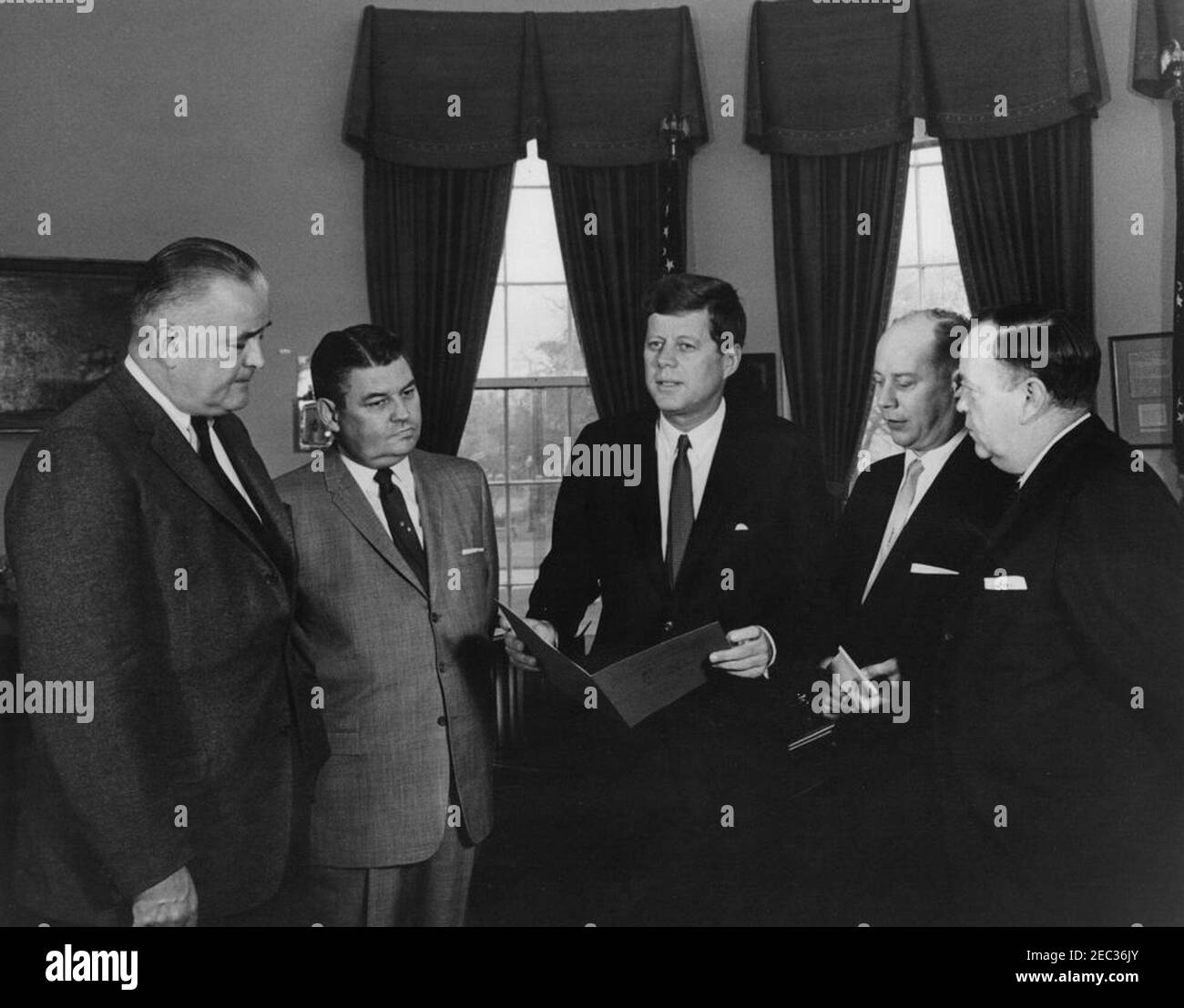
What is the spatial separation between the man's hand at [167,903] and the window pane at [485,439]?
127cm

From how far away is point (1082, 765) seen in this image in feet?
6.91

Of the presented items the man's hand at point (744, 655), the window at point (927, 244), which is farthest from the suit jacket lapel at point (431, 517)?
the window at point (927, 244)

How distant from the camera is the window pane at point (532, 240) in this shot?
2939mm

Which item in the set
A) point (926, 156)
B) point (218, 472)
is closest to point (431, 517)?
point (218, 472)

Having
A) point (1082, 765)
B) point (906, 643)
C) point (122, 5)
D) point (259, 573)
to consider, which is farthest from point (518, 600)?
point (122, 5)

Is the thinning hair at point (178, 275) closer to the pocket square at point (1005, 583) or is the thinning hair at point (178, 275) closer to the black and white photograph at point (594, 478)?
the black and white photograph at point (594, 478)

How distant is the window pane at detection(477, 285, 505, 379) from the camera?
113 inches

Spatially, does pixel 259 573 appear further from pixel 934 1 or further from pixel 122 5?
pixel 934 1

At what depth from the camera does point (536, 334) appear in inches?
115

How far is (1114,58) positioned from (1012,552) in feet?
5.39

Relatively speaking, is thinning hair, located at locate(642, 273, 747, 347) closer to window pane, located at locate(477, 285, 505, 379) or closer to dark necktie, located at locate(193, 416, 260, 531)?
window pane, located at locate(477, 285, 505, 379)

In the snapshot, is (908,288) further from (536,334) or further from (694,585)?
(694,585)

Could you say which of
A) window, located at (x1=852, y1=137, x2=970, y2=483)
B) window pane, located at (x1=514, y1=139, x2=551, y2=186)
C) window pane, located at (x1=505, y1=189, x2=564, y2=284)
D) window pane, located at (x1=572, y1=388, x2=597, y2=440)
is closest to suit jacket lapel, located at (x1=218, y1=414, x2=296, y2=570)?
window pane, located at (x1=572, y1=388, x2=597, y2=440)

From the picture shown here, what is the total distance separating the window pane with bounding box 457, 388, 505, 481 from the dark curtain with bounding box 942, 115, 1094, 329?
1552 mm
